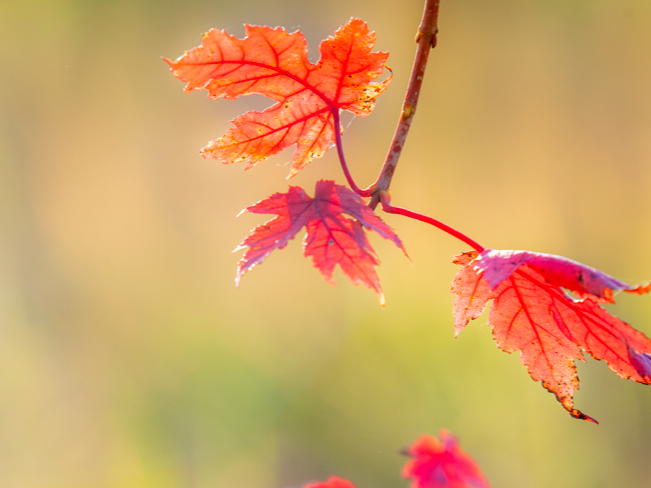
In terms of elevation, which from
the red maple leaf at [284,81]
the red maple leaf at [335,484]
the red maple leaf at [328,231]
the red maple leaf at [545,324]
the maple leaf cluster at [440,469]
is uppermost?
the red maple leaf at [284,81]

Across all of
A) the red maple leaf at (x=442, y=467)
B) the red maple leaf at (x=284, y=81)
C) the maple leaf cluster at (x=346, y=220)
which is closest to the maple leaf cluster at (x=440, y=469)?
the red maple leaf at (x=442, y=467)

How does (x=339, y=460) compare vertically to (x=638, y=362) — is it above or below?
below

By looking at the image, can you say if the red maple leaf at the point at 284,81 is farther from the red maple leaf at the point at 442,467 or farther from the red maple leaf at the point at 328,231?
the red maple leaf at the point at 442,467

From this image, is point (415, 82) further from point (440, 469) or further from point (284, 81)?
point (440, 469)

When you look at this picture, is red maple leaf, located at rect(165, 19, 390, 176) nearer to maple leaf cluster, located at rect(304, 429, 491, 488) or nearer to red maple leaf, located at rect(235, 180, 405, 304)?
red maple leaf, located at rect(235, 180, 405, 304)

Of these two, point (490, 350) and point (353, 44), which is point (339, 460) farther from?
point (353, 44)

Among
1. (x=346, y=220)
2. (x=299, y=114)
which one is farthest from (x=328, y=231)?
(x=299, y=114)

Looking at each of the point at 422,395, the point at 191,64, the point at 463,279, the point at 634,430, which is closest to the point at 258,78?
the point at 191,64

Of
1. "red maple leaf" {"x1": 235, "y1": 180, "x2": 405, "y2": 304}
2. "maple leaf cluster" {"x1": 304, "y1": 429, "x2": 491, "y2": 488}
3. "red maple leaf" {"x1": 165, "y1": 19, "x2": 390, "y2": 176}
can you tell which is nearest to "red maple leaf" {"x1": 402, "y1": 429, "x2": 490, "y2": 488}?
"maple leaf cluster" {"x1": 304, "y1": 429, "x2": 491, "y2": 488}
